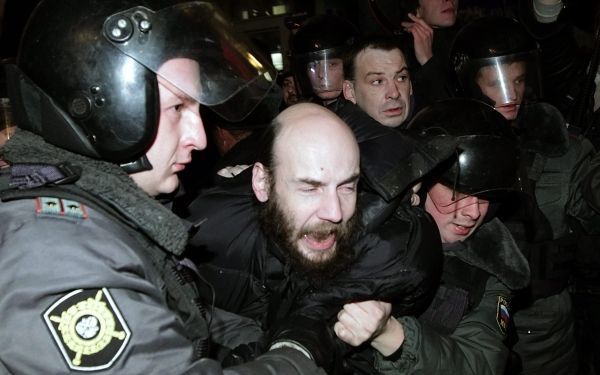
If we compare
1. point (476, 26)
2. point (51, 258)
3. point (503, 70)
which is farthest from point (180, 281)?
point (476, 26)

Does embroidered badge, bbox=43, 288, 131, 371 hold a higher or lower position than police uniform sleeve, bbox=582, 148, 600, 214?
higher

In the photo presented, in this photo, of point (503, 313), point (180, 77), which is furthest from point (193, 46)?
point (503, 313)

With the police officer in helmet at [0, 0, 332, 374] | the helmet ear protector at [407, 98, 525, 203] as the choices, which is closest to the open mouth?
the police officer in helmet at [0, 0, 332, 374]

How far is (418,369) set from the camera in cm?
191

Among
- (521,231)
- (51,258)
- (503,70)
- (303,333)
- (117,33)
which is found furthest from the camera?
(503,70)

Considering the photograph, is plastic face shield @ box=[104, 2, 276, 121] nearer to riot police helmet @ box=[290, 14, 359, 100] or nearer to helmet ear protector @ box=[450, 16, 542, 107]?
helmet ear protector @ box=[450, 16, 542, 107]

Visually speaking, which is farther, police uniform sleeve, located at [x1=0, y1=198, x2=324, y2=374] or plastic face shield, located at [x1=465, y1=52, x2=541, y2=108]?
plastic face shield, located at [x1=465, y1=52, x2=541, y2=108]

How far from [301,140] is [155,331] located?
1092 millimetres

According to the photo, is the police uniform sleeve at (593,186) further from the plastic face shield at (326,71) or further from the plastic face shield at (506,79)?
the plastic face shield at (326,71)

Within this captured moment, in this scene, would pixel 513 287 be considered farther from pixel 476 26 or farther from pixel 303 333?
pixel 476 26

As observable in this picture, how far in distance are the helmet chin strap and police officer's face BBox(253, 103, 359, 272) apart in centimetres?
73

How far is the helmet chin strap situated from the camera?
1.37 m

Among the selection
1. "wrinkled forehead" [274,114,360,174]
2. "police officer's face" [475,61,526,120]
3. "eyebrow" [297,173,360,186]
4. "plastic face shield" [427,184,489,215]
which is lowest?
"plastic face shield" [427,184,489,215]

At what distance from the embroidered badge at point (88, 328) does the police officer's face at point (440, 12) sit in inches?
157
